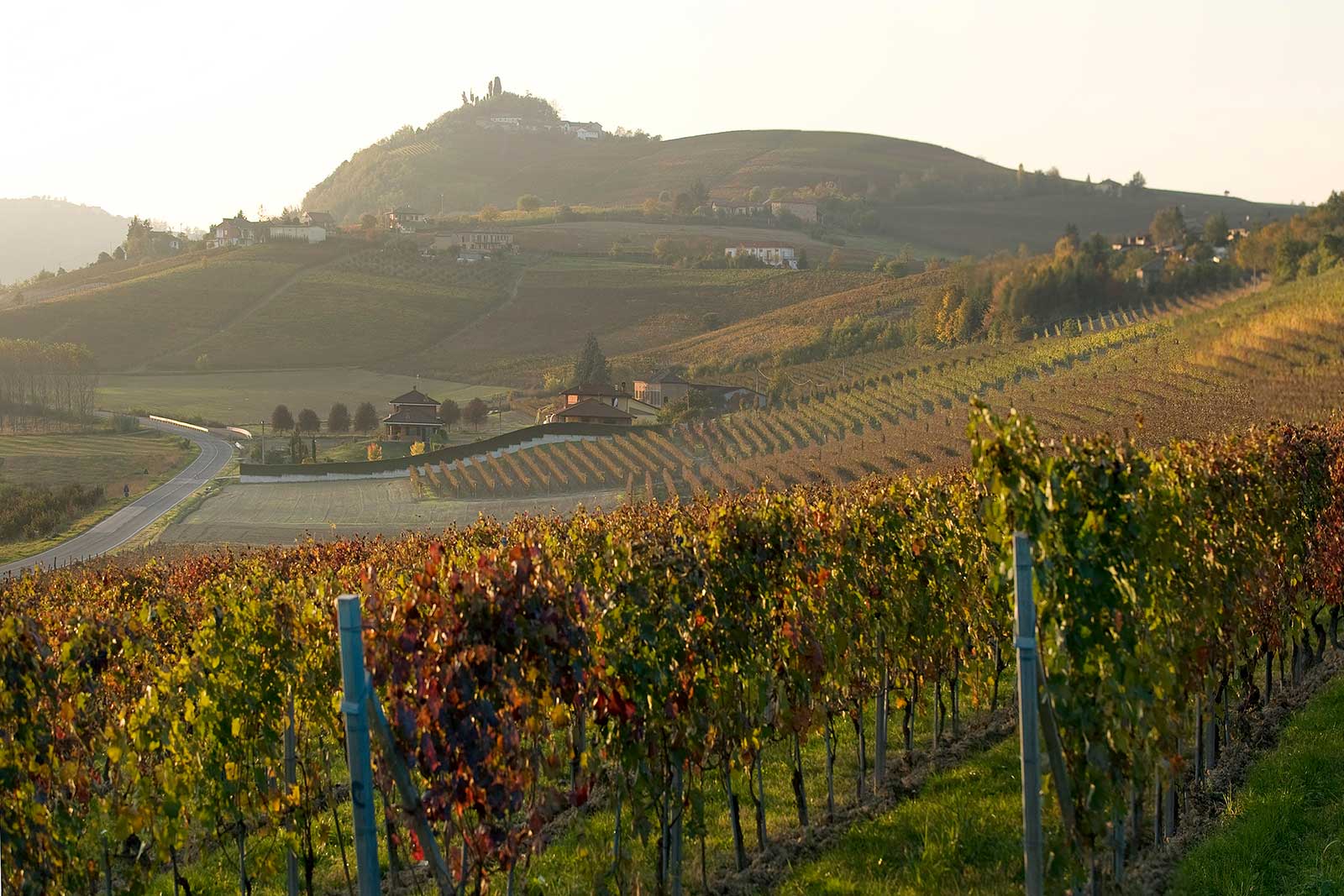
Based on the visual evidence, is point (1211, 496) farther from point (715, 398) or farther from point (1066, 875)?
point (715, 398)

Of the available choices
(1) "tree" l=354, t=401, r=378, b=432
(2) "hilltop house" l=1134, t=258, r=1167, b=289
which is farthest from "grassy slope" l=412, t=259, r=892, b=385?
(2) "hilltop house" l=1134, t=258, r=1167, b=289

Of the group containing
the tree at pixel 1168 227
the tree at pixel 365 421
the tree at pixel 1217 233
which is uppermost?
the tree at pixel 1168 227

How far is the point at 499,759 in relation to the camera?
5059mm

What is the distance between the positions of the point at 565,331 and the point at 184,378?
32.1 meters

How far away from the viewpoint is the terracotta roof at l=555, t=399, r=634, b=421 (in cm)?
6022

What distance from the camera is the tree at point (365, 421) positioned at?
225 feet

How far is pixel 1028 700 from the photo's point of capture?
204 inches

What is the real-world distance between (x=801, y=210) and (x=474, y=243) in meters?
46.6

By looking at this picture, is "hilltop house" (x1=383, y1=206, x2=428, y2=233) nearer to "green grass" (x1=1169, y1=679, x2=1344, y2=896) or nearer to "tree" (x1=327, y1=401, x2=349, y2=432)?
"tree" (x1=327, y1=401, x2=349, y2=432)

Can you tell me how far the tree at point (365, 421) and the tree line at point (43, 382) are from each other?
19.3m

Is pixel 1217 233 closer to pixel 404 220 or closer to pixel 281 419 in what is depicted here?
pixel 281 419

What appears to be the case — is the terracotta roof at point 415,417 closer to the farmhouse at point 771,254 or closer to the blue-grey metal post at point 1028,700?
the blue-grey metal post at point 1028,700

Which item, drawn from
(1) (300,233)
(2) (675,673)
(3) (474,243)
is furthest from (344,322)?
(2) (675,673)

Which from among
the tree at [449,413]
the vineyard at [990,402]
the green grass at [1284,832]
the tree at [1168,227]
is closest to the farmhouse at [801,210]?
the tree at [1168,227]
